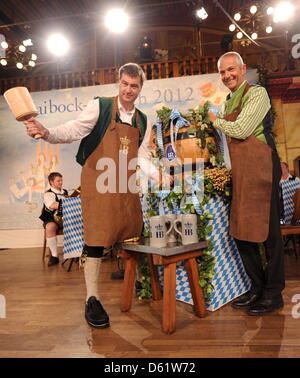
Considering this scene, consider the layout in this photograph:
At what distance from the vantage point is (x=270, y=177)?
221cm

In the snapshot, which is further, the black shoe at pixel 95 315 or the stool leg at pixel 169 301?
the black shoe at pixel 95 315

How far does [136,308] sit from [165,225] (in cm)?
77

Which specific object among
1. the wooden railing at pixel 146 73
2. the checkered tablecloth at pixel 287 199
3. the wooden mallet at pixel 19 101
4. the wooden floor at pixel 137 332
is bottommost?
the wooden floor at pixel 137 332

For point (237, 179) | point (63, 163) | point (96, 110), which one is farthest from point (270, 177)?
point (63, 163)

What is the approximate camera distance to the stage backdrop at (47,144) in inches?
277

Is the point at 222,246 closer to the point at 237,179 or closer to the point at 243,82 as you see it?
the point at 237,179

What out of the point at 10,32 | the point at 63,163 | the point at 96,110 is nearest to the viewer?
the point at 96,110

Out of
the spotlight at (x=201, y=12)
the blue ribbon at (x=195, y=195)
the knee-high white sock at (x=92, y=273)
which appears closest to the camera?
the knee-high white sock at (x=92, y=273)

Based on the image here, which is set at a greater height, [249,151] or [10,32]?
[10,32]

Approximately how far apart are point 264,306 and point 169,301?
73 centimetres

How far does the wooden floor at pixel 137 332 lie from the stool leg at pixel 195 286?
0.19ft

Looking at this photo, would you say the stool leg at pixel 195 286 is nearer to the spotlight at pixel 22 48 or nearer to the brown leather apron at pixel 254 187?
the brown leather apron at pixel 254 187

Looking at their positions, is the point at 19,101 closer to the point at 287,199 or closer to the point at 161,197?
the point at 161,197

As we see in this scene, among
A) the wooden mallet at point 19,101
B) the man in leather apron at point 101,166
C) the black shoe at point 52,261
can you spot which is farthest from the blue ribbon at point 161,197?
the black shoe at point 52,261
